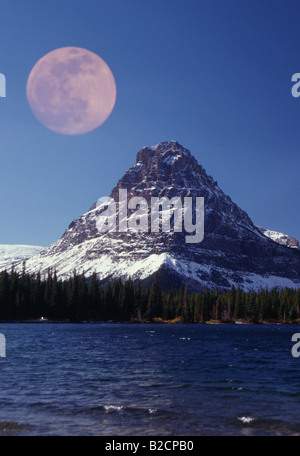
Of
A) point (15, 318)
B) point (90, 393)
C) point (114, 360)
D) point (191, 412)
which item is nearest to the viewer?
point (191, 412)

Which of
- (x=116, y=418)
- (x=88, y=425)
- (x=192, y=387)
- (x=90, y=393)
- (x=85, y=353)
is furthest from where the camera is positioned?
(x=85, y=353)

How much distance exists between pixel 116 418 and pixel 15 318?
180279mm

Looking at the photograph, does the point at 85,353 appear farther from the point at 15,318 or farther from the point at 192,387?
the point at 15,318

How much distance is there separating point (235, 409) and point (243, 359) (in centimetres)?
3468

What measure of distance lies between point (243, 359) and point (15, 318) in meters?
153

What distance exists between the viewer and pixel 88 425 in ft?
80.6

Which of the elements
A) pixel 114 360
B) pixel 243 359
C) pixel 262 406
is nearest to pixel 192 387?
pixel 262 406

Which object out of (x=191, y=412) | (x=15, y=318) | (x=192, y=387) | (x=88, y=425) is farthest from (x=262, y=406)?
(x=15, y=318)

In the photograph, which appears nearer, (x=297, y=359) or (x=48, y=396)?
(x=48, y=396)
